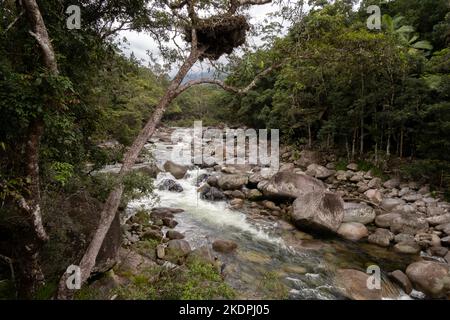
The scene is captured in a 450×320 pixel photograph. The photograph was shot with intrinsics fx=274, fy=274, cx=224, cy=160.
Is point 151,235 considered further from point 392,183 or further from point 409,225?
point 392,183

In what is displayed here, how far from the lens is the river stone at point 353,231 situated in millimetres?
10742

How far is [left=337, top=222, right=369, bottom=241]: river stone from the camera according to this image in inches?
423

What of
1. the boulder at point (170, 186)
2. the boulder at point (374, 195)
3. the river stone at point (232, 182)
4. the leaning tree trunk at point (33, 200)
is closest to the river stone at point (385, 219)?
the boulder at point (374, 195)

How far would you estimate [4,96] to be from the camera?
11.3ft

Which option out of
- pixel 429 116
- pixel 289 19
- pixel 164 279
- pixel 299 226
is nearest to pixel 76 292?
pixel 164 279

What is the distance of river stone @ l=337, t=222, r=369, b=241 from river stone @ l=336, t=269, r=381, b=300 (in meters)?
2.69

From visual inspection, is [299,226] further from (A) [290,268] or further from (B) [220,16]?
(B) [220,16]

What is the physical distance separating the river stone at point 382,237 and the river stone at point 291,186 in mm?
3007

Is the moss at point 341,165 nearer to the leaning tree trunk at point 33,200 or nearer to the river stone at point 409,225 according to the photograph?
the river stone at point 409,225

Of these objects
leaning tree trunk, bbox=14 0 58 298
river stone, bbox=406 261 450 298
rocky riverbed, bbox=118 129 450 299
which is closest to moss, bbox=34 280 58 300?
leaning tree trunk, bbox=14 0 58 298

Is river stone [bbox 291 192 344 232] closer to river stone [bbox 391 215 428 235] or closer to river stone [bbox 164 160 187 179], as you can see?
river stone [bbox 391 215 428 235]

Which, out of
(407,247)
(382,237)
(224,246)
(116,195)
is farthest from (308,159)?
(116,195)

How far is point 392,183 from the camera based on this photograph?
1467 cm
